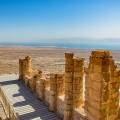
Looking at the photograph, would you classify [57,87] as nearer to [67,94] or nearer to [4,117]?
[67,94]

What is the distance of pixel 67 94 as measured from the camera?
43.8 ft

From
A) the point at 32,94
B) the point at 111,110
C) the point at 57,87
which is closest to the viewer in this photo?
the point at 111,110

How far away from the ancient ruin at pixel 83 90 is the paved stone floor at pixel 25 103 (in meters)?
0.51

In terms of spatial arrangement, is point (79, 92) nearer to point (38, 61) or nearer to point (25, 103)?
point (25, 103)

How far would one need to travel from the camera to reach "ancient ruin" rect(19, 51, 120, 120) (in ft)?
32.1

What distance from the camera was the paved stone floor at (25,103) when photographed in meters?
14.8

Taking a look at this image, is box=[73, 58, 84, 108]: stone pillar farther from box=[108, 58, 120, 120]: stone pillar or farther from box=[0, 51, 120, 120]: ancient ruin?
box=[108, 58, 120, 120]: stone pillar

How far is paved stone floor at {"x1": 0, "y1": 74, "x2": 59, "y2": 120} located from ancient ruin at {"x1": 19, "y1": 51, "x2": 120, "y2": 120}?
514 millimetres

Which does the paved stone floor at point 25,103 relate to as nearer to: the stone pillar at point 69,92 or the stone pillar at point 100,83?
the stone pillar at point 69,92

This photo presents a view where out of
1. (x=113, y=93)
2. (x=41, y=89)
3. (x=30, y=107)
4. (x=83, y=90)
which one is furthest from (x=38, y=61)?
(x=113, y=93)

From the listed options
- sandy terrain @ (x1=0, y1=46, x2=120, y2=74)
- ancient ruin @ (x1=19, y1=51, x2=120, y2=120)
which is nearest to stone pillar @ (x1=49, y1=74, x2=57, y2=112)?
ancient ruin @ (x1=19, y1=51, x2=120, y2=120)

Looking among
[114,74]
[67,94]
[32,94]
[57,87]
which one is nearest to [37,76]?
[32,94]

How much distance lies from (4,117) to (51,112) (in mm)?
3167

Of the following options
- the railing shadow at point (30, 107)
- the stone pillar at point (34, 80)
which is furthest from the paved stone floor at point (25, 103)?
the stone pillar at point (34, 80)
